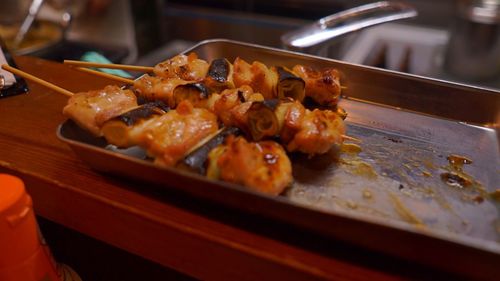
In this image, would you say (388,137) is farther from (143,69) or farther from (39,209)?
(39,209)

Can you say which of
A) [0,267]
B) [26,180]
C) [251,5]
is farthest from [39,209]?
[251,5]

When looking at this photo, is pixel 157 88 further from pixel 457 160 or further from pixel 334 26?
pixel 334 26

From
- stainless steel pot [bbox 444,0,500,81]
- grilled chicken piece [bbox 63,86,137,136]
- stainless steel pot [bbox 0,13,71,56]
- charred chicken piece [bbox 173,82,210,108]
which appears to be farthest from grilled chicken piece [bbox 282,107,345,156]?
stainless steel pot [bbox 0,13,71,56]

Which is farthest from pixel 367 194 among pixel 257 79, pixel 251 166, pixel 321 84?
pixel 257 79

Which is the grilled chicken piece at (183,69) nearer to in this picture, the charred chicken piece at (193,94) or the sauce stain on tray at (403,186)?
the charred chicken piece at (193,94)

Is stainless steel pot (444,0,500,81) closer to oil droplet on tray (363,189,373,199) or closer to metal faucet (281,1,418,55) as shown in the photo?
metal faucet (281,1,418,55)

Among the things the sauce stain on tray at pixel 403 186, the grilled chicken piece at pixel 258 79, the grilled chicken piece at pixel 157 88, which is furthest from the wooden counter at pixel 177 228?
the grilled chicken piece at pixel 258 79

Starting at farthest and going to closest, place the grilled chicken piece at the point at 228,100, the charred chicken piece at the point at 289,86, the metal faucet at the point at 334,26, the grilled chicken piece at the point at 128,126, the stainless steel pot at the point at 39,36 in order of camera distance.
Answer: the stainless steel pot at the point at 39,36
the metal faucet at the point at 334,26
the charred chicken piece at the point at 289,86
the grilled chicken piece at the point at 228,100
the grilled chicken piece at the point at 128,126
